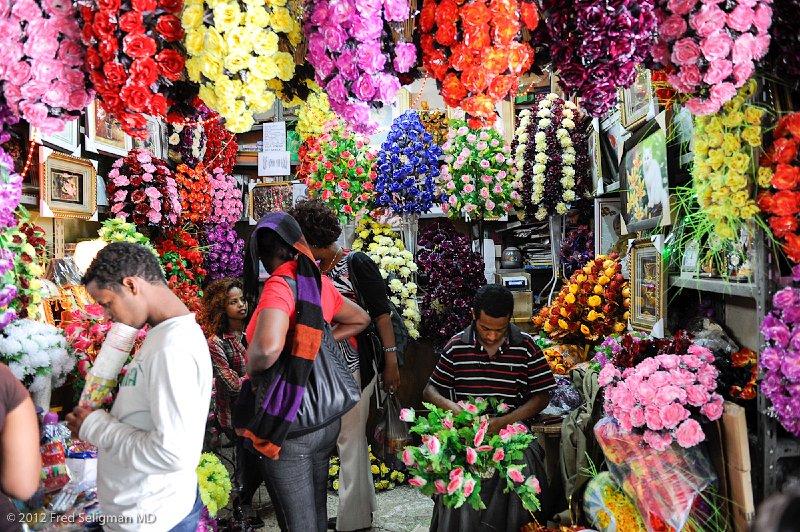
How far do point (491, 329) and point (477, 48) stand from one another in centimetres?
156

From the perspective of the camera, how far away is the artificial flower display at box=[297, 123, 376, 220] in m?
4.66

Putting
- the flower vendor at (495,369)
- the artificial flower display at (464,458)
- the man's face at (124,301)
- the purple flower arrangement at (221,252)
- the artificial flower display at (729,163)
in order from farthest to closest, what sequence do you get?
the purple flower arrangement at (221,252)
the flower vendor at (495,369)
the artificial flower display at (464,458)
the artificial flower display at (729,163)
the man's face at (124,301)

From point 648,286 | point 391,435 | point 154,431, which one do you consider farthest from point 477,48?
point 391,435

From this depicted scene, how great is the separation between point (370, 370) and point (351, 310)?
84cm

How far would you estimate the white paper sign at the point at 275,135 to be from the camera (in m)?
6.14

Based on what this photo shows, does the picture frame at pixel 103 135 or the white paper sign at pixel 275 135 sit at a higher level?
the white paper sign at pixel 275 135

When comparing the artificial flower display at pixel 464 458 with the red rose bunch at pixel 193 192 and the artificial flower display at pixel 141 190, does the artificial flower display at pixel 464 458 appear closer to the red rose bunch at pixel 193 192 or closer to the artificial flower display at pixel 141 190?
the artificial flower display at pixel 141 190

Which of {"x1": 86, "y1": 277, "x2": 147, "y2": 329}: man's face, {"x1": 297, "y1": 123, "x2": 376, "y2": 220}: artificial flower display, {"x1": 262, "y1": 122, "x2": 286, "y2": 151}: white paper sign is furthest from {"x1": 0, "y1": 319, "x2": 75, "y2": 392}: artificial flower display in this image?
{"x1": 262, "y1": 122, "x2": 286, "y2": 151}: white paper sign

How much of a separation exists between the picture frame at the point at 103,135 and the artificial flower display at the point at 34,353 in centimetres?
206

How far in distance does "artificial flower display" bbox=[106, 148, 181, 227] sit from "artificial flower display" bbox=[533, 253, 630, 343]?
2.88 meters

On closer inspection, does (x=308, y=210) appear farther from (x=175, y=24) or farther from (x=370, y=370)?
(x=175, y=24)

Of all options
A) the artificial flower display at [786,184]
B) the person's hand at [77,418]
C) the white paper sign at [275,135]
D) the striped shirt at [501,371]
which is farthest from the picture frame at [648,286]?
the white paper sign at [275,135]

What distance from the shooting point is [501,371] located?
3.10 metres

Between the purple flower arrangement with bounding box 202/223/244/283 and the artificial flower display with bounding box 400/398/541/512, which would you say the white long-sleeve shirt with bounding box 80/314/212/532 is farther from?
the purple flower arrangement with bounding box 202/223/244/283
